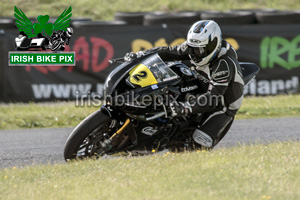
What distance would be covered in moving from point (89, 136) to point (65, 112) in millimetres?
3974

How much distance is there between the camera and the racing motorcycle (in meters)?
5.61

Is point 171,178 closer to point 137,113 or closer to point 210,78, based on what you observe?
point 137,113

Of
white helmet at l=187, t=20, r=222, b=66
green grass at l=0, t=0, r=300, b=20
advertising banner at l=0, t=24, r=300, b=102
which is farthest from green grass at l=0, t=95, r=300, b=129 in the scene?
green grass at l=0, t=0, r=300, b=20

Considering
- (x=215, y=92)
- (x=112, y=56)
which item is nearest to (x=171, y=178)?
(x=215, y=92)

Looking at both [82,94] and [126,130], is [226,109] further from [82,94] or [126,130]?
[82,94]

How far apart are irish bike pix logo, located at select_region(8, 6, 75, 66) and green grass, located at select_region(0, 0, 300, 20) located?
28.8 ft

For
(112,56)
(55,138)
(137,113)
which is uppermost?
(137,113)

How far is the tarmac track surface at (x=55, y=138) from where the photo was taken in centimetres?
675

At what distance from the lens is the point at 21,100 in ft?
34.8

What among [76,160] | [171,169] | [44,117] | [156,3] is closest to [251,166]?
[171,169]

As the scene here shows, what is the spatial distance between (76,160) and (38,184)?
0.88 metres

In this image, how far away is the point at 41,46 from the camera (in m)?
10.8

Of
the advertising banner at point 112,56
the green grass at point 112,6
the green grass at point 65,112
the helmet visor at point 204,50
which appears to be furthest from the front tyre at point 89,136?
the green grass at point 112,6

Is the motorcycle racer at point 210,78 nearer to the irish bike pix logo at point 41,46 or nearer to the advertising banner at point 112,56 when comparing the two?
the advertising banner at point 112,56
